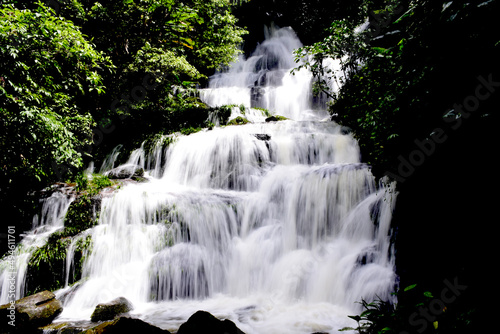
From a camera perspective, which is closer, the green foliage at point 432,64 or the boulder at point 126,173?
the green foliage at point 432,64

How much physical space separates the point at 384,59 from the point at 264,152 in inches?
204

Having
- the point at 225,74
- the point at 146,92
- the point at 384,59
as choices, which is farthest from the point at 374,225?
the point at 225,74

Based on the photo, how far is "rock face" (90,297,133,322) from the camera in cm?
477

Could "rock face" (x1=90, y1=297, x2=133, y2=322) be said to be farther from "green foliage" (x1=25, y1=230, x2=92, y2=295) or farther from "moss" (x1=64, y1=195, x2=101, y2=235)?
Result: "moss" (x1=64, y1=195, x2=101, y2=235)

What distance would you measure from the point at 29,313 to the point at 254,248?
420 cm

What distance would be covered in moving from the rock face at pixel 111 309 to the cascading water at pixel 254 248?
1.17 feet

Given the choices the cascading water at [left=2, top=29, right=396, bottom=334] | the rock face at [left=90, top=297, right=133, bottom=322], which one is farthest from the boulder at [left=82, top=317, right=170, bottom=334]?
the rock face at [left=90, top=297, right=133, bottom=322]

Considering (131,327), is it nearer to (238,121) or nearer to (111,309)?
(111,309)

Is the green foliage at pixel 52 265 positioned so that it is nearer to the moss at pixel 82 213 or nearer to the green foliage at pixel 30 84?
the moss at pixel 82 213

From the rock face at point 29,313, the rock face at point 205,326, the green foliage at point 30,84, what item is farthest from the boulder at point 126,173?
the rock face at point 205,326

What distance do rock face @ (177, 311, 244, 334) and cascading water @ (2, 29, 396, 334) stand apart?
1272 millimetres

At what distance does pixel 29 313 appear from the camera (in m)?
4.61

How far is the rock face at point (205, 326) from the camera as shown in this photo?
3123 millimetres

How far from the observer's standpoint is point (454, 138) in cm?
268
